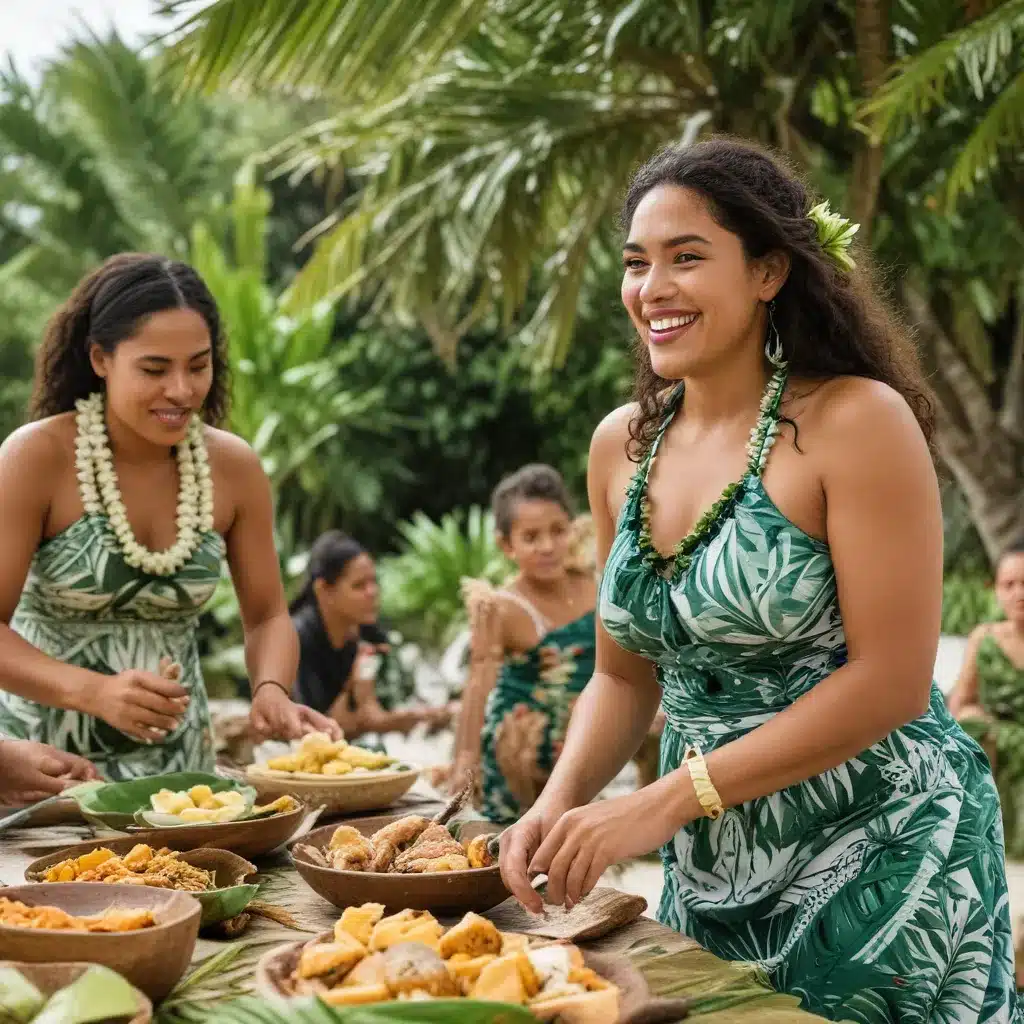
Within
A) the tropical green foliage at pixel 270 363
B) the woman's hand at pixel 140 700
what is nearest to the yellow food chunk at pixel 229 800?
the woman's hand at pixel 140 700

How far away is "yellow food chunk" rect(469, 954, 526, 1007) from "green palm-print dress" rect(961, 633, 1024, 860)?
16.0 feet

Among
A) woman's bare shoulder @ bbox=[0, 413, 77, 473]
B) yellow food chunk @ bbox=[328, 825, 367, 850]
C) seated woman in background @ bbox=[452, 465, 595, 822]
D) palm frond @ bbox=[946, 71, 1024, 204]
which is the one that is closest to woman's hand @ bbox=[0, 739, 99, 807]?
woman's bare shoulder @ bbox=[0, 413, 77, 473]

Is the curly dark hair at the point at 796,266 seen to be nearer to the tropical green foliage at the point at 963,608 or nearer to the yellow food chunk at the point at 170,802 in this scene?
the yellow food chunk at the point at 170,802

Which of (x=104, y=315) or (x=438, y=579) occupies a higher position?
(x=104, y=315)

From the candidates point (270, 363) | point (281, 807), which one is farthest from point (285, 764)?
point (270, 363)

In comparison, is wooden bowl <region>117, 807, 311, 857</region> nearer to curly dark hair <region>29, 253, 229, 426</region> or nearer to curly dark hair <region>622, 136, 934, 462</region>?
curly dark hair <region>622, 136, 934, 462</region>

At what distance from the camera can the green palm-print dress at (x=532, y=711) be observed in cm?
515

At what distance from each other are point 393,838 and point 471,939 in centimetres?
44

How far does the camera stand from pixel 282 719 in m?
2.92

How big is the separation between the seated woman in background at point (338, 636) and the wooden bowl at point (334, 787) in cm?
343

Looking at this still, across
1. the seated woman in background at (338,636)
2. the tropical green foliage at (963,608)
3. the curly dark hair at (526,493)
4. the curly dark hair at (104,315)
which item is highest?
the curly dark hair at (104,315)

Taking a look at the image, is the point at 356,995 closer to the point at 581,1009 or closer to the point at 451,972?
the point at 451,972

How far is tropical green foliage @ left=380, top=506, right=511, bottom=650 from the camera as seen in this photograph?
12758mm

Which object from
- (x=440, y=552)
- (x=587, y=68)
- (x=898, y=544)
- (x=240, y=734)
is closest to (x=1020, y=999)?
(x=898, y=544)
